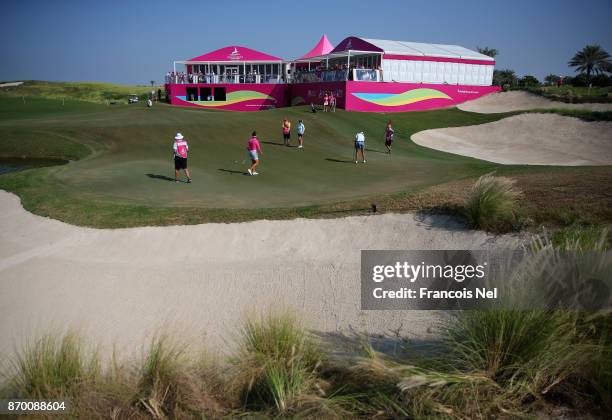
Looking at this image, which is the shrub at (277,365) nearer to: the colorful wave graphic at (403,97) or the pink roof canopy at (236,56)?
the colorful wave graphic at (403,97)

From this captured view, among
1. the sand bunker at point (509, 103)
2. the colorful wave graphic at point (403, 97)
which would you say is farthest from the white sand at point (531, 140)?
the colorful wave graphic at point (403, 97)

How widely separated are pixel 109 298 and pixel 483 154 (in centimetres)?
2806

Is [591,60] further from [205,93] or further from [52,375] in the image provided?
[52,375]

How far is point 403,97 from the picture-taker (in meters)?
46.1

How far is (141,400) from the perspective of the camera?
5.21 metres

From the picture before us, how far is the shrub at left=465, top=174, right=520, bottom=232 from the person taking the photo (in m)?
10.1

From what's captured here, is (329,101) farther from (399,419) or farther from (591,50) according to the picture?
(591,50)

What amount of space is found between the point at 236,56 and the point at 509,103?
3129 cm

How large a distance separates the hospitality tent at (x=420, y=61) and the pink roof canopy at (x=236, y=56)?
8943mm

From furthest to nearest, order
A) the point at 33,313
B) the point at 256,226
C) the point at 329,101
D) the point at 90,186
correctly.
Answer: the point at 329,101 → the point at 90,186 → the point at 256,226 → the point at 33,313

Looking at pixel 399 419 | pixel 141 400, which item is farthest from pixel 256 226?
pixel 399 419

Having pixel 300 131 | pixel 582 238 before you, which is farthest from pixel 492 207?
pixel 300 131

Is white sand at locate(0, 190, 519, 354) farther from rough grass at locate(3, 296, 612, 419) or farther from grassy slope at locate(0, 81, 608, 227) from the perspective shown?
rough grass at locate(3, 296, 612, 419)

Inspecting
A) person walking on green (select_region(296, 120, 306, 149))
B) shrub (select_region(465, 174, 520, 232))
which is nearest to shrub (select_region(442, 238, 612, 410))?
shrub (select_region(465, 174, 520, 232))
